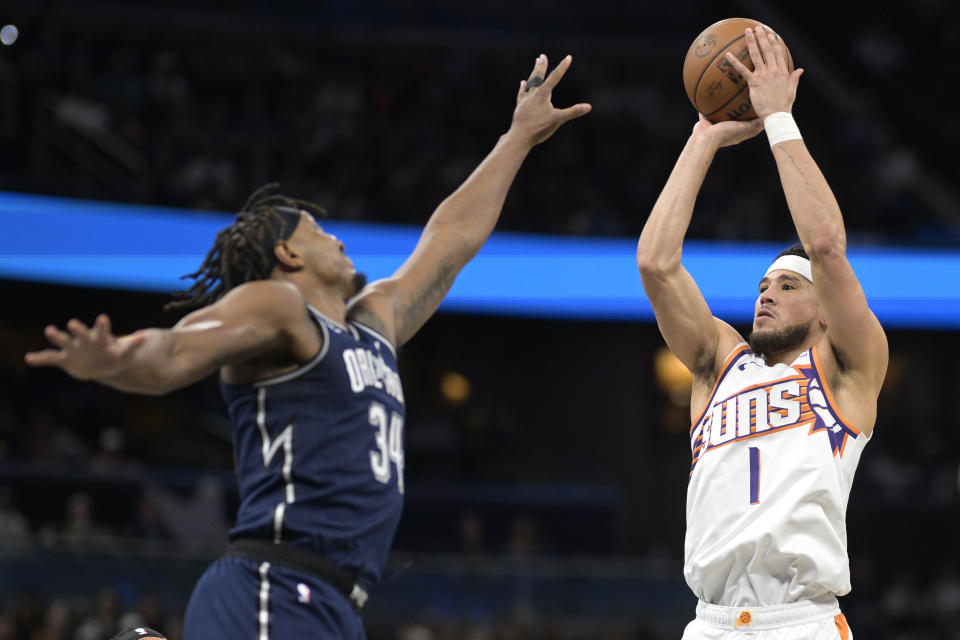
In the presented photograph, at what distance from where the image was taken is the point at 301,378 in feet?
12.7

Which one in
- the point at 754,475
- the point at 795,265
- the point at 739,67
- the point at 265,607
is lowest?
the point at 265,607

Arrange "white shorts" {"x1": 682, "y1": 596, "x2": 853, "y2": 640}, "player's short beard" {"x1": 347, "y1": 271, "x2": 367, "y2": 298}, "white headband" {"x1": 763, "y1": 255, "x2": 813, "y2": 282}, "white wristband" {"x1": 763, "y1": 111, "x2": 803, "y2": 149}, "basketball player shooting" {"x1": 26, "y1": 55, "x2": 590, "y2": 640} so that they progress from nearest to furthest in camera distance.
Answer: "basketball player shooting" {"x1": 26, "y1": 55, "x2": 590, "y2": 640} → "player's short beard" {"x1": 347, "y1": 271, "x2": 367, "y2": 298} → "white shorts" {"x1": 682, "y1": 596, "x2": 853, "y2": 640} → "white wristband" {"x1": 763, "y1": 111, "x2": 803, "y2": 149} → "white headband" {"x1": 763, "y1": 255, "x2": 813, "y2": 282}

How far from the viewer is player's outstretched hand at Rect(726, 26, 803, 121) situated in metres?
4.83

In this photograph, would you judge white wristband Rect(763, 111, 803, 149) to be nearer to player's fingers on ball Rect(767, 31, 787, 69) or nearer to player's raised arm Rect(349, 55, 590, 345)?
player's fingers on ball Rect(767, 31, 787, 69)

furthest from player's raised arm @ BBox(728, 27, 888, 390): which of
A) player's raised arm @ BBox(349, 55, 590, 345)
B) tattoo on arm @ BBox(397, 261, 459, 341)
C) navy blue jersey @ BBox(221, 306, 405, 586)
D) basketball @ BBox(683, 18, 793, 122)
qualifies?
navy blue jersey @ BBox(221, 306, 405, 586)

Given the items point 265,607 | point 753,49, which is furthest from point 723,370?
point 265,607

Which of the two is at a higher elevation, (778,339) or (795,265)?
(795,265)

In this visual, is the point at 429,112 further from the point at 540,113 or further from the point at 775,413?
the point at 775,413

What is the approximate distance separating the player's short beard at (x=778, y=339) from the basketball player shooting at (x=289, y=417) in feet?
5.07

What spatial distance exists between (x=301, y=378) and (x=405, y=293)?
92 centimetres

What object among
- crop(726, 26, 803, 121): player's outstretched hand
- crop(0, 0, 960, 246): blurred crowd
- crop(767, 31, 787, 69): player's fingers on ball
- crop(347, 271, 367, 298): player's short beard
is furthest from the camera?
crop(0, 0, 960, 246): blurred crowd

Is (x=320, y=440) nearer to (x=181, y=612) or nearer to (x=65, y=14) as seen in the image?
(x=181, y=612)

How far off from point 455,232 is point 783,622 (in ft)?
6.32

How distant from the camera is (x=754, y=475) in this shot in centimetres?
466
